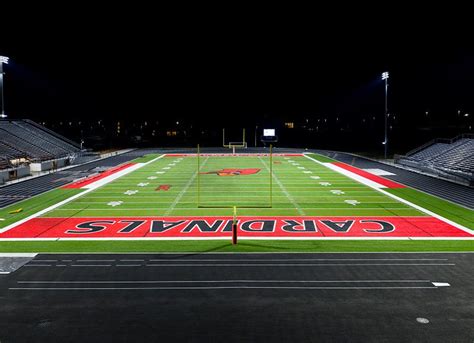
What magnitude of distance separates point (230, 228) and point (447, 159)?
2397 cm

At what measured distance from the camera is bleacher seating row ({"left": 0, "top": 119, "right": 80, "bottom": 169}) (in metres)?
34.6

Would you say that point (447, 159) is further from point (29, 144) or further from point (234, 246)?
point (29, 144)

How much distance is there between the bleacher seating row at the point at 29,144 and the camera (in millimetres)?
34625

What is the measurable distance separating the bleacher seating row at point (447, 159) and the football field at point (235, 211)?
4.78m

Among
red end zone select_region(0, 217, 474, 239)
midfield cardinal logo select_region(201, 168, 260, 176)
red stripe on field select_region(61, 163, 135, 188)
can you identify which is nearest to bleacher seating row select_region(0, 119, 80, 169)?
red stripe on field select_region(61, 163, 135, 188)

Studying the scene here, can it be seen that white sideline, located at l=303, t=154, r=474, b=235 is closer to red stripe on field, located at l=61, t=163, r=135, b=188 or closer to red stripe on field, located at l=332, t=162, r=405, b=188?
red stripe on field, located at l=332, t=162, r=405, b=188

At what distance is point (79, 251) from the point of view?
12.8m

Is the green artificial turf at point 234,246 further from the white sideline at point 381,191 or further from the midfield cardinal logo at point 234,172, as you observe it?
the midfield cardinal logo at point 234,172

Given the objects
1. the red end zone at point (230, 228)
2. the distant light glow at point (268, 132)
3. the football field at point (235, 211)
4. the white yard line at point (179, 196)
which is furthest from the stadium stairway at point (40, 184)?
the distant light glow at point (268, 132)

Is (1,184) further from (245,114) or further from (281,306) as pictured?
(245,114)

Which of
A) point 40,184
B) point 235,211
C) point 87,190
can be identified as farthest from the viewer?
point 40,184

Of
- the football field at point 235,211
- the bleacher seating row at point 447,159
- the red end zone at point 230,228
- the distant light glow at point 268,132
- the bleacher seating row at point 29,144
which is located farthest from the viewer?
the distant light glow at point 268,132

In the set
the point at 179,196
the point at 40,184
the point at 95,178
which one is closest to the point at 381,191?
the point at 179,196

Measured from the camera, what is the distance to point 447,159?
34000 mm
